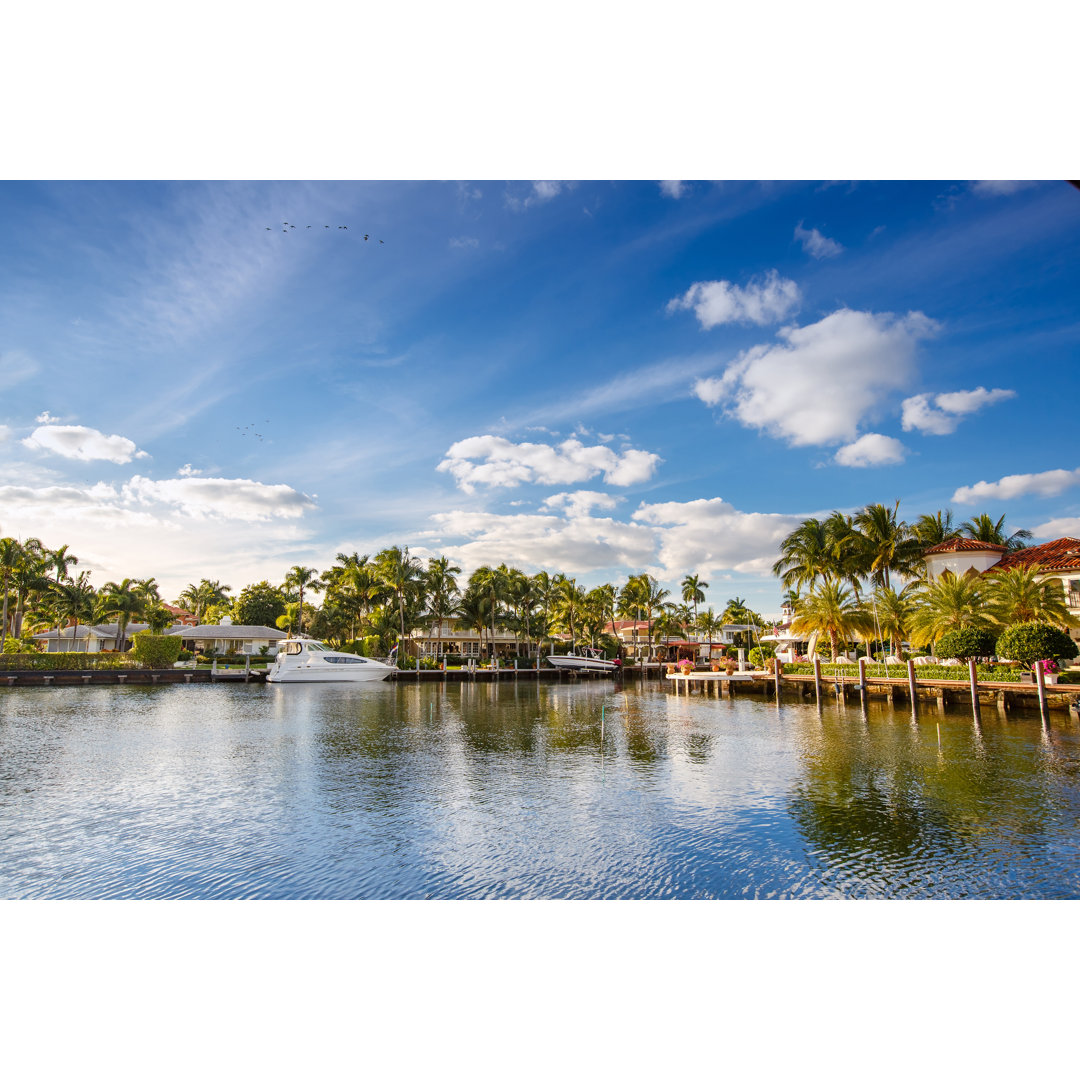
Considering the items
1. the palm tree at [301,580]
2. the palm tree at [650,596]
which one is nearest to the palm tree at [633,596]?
the palm tree at [650,596]

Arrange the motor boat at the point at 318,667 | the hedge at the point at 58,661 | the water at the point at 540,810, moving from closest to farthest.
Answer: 1. the water at the point at 540,810
2. the hedge at the point at 58,661
3. the motor boat at the point at 318,667

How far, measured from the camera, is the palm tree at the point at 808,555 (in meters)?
44.1

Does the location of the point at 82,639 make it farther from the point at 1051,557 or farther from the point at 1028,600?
the point at 1051,557

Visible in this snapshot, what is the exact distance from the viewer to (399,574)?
60.0m

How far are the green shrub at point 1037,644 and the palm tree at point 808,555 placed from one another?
712 inches

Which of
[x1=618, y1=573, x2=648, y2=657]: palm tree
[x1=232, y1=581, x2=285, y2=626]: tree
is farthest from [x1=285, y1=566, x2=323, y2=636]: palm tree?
[x1=618, y1=573, x2=648, y2=657]: palm tree

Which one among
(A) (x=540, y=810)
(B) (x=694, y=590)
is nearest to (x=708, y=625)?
(B) (x=694, y=590)

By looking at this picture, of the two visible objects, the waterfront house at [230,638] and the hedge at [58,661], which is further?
the waterfront house at [230,638]

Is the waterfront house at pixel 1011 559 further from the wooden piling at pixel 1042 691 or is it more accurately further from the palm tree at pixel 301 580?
the palm tree at pixel 301 580

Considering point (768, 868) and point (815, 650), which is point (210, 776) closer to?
point (768, 868)

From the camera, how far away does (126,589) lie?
6562 cm
